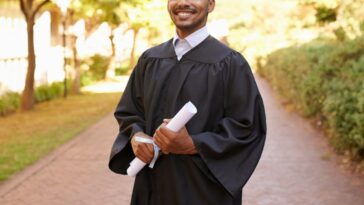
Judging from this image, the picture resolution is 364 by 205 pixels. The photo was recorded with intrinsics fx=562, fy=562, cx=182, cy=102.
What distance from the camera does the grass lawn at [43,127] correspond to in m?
8.38

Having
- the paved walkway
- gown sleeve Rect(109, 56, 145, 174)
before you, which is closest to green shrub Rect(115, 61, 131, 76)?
the paved walkway

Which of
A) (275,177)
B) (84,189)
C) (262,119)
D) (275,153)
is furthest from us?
(275,153)

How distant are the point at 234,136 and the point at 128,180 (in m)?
4.88

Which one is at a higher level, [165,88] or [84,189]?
[165,88]

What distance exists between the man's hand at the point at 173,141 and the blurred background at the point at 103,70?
4.97 meters

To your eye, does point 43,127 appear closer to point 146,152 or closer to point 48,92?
point 48,92

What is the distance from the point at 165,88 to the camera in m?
2.49

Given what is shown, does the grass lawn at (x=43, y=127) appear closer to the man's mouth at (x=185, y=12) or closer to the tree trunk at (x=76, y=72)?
the tree trunk at (x=76, y=72)

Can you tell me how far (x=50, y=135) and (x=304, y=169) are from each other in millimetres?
4867

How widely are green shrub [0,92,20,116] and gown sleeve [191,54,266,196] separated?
11740mm

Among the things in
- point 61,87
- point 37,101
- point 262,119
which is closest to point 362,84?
point 262,119

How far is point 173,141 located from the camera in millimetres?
2256

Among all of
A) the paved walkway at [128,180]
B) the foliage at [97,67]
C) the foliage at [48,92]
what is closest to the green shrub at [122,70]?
the foliage at [97,67]

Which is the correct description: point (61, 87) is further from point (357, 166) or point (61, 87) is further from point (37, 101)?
point (357, 166)
